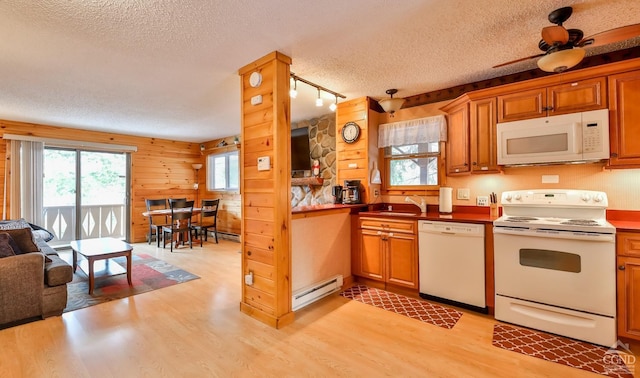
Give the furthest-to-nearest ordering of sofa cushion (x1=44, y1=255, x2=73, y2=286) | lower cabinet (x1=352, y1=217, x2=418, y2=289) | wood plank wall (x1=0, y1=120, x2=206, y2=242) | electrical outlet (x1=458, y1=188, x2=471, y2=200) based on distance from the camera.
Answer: wood plank wall (x1=0, y1=120, x2=206, y2=242) < electrical outlet (x1=458, y1=188, x2=471, y2=200) < lower cabinet (x1=352, y1=217, x2=418, y2=289) < sofa cushion (x1=44, y1=255, x2=73, y2=286)

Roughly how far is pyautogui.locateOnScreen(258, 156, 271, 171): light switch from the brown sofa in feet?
7.05

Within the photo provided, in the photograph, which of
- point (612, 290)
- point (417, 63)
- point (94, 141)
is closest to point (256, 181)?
point (417, 63)

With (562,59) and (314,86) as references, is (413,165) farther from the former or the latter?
(562,59)

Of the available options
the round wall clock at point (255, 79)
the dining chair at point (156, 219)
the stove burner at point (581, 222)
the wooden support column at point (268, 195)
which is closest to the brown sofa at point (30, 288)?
the wooden support column at point (268, 195)

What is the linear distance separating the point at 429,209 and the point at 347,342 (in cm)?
203

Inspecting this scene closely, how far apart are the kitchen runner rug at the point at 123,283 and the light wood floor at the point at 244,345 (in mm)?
251

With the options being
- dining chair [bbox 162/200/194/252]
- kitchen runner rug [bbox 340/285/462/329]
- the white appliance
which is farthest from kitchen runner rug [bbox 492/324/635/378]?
dining chair [bbox 162/200/194/252]

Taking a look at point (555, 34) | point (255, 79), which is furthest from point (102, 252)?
point (555, 34)

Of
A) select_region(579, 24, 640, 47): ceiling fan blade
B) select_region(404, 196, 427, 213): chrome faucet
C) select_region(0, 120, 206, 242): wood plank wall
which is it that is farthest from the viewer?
select_region(0, 120, 206, 242): wood plank wall

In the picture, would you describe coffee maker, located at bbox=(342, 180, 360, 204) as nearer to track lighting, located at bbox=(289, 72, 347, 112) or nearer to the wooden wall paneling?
the wooden wall paneling

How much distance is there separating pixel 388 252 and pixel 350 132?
168 cm

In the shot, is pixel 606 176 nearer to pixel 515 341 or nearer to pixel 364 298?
pixel 515 341

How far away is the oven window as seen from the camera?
2295 millimetres

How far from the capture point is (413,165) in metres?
3.82
